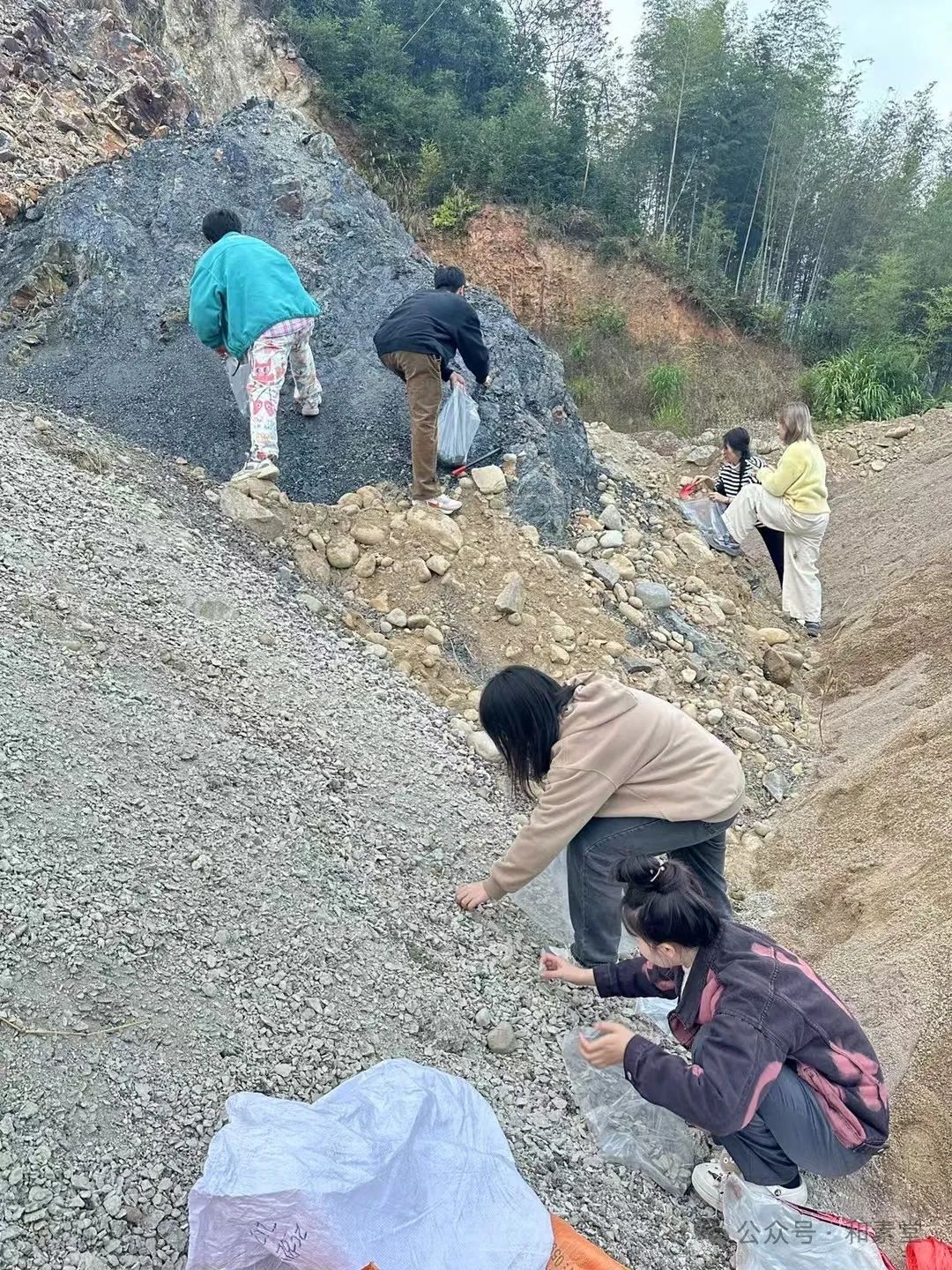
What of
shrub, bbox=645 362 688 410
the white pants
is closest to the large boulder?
the white pants

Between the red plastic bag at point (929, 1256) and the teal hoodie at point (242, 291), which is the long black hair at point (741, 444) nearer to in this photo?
the teal hoodie at point (242, 291)

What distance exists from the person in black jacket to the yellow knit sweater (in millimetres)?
2067

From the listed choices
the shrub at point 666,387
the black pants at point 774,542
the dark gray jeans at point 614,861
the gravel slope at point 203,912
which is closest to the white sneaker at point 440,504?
the gravel slope at point 203,912

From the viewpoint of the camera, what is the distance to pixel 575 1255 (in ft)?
5.60

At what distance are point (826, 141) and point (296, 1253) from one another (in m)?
20.5

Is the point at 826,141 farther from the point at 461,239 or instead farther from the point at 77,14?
the point at 77,14

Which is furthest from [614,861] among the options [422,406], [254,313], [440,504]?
[254,313]

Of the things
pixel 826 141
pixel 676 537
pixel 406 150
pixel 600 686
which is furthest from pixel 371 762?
pixel 826 141

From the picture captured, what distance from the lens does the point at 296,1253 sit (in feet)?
4.81

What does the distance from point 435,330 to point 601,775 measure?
3147mm

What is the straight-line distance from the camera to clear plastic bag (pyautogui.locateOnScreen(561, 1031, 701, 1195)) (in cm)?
211

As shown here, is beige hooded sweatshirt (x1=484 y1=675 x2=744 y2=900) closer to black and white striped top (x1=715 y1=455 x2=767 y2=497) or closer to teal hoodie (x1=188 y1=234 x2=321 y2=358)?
teal hoodie (x1=188 y1=234 x2=321 y2=358)

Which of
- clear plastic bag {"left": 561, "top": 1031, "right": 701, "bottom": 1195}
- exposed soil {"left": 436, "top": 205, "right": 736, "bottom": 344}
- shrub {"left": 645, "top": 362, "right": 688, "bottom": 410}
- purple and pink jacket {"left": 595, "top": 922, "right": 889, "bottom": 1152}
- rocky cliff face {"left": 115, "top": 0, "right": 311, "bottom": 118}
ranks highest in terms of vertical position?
rocky cliff face {"left": 115, "top": 0, "right": 311, "bottom": 118}

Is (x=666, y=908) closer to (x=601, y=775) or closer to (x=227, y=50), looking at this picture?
(x=601, y=775)
